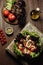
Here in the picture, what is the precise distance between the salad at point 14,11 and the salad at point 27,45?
0.18 meters

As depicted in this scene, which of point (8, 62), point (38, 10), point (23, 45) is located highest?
point (38, 10)

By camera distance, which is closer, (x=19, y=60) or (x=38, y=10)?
(x=19, y=60)

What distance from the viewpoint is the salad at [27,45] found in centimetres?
219

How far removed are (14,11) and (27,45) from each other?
0.37m

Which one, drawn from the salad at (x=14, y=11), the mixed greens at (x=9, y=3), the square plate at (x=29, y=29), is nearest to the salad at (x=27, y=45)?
the square plate at (x=29, y=29)

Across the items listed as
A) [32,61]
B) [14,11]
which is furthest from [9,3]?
[32,61]

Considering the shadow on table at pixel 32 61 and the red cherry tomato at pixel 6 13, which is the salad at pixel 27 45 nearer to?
the shadow on table at pixel 32 61

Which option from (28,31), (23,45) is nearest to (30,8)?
(28,31)

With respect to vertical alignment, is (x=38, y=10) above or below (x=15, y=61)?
above

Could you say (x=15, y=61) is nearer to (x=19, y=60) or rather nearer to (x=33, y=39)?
(x=19, y=60)

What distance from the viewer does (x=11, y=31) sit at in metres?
2.35

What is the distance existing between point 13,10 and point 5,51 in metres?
0.39

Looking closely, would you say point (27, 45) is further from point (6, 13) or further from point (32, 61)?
point (6, 13)

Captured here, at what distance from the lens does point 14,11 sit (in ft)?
7.88
